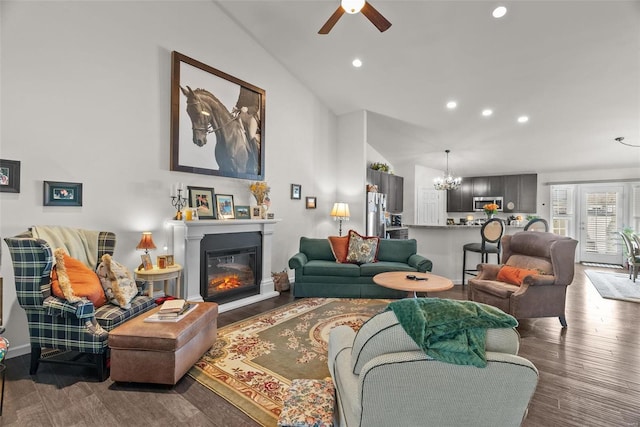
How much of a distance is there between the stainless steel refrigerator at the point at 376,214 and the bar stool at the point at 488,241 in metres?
1.76

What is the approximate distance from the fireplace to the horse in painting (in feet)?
3.38

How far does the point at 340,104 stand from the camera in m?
6.06

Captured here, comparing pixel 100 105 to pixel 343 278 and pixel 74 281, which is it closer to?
pixel 74 281

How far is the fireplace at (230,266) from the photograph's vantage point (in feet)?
13.2

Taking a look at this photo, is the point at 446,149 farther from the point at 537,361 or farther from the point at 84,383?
the point at 84,383

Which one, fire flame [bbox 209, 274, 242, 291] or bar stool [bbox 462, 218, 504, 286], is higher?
bar stool [bbox 462, 218, 504, 286]

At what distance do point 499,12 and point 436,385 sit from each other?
417 cm

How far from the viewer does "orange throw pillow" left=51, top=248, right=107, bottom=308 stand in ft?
7.63

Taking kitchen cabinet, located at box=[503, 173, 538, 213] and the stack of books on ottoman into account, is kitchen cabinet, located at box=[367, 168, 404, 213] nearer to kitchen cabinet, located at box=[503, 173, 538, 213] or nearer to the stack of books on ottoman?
kitchen cabinet, located at box=[503, 173, 538, 213]

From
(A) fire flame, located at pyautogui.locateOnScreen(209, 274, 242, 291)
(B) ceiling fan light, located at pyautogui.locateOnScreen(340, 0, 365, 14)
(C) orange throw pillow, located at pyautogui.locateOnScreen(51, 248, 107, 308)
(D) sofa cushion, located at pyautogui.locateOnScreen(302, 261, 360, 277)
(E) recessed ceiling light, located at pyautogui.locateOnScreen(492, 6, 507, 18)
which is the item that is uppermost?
(E) recessed ceiling light, located at pyautogui.locateOnScreen(492, 6, 507, 18)

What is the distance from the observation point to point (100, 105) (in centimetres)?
321

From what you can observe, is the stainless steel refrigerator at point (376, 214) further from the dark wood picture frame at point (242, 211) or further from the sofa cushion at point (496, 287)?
the sofa cushion at point (496, 287)

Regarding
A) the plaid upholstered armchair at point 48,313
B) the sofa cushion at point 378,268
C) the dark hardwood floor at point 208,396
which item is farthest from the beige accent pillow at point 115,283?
the sofa cushion at point 378,268

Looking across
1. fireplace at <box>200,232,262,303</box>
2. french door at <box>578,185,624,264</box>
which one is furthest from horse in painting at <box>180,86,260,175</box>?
french door at <box>578,185,624,264</box>
